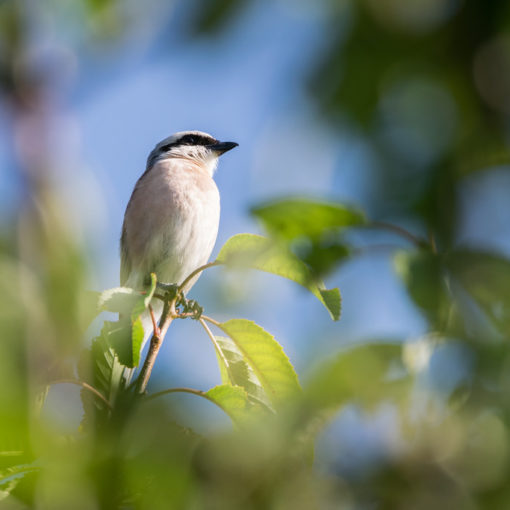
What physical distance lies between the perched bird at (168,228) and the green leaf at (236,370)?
2.05 meters

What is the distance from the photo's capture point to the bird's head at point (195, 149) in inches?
Result: 251

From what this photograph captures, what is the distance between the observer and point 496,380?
675 mm

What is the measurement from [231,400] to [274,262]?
585 mm

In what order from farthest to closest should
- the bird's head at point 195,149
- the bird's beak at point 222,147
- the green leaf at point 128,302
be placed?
the bird's beak at point 222,147
the bird's head at point 195,149
the green leaf at point 128,302

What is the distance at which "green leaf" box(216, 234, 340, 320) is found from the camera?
1.03m

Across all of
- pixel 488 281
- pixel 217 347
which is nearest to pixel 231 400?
pixel 217 347

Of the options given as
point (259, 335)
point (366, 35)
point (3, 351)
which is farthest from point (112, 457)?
point (259, 335)

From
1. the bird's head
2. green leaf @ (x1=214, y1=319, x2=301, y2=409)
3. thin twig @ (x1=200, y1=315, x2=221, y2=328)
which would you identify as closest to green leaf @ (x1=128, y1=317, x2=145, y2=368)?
green leaf @ (x1=214, y1=319, x2=301, y2=409)

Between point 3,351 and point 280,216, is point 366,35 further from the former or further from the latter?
point 3,351

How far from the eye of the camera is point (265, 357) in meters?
2.42

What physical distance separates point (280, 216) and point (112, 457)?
40 cm

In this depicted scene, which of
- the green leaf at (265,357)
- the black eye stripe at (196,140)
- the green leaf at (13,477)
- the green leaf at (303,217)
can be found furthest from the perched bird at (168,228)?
the green leaf at (303,217)

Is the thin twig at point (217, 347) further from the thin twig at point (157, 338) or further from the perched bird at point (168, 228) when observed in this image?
the perched bird at point (168, 228)

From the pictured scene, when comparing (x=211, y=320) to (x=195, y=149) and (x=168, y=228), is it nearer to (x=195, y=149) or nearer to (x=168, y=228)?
(x=168, y=228)
